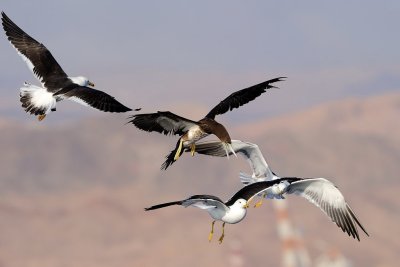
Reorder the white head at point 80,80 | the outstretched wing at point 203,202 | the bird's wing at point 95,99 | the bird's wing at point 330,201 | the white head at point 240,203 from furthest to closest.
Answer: the white head at point 80,80 → the bird's wing at point 330,201 → the bird's wing at point 95,99 → the white head at point 240,203 → the outstretched wing at point 203,202

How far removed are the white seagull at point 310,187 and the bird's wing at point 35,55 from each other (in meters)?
5.07

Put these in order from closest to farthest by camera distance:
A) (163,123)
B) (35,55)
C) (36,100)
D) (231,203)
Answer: (231,203)
(163,123)
(36,100)
(35,55)

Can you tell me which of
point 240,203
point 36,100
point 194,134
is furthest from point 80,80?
point 240,203

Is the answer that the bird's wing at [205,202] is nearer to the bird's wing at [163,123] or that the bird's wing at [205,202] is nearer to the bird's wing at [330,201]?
the bird's wing at [163,123]

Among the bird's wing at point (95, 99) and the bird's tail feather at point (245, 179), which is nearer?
the bird's wing at point (95, 99)

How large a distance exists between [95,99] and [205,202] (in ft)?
19.8

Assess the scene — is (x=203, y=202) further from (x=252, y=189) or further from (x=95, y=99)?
(x=95, y=99)

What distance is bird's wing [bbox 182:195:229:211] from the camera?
960 inches

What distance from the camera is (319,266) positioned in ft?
429

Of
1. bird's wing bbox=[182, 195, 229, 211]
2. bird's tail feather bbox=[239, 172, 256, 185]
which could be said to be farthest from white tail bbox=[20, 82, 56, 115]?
bird's wing bbox=[182, 195, 229, 211]

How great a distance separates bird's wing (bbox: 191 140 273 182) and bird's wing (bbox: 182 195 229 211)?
4248mm

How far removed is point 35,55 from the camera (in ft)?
112

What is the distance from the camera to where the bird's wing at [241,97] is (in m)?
29.8

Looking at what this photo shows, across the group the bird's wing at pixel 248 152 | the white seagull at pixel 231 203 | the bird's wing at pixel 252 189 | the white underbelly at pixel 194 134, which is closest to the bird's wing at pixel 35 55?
the bird's wing at pixel 248 152
